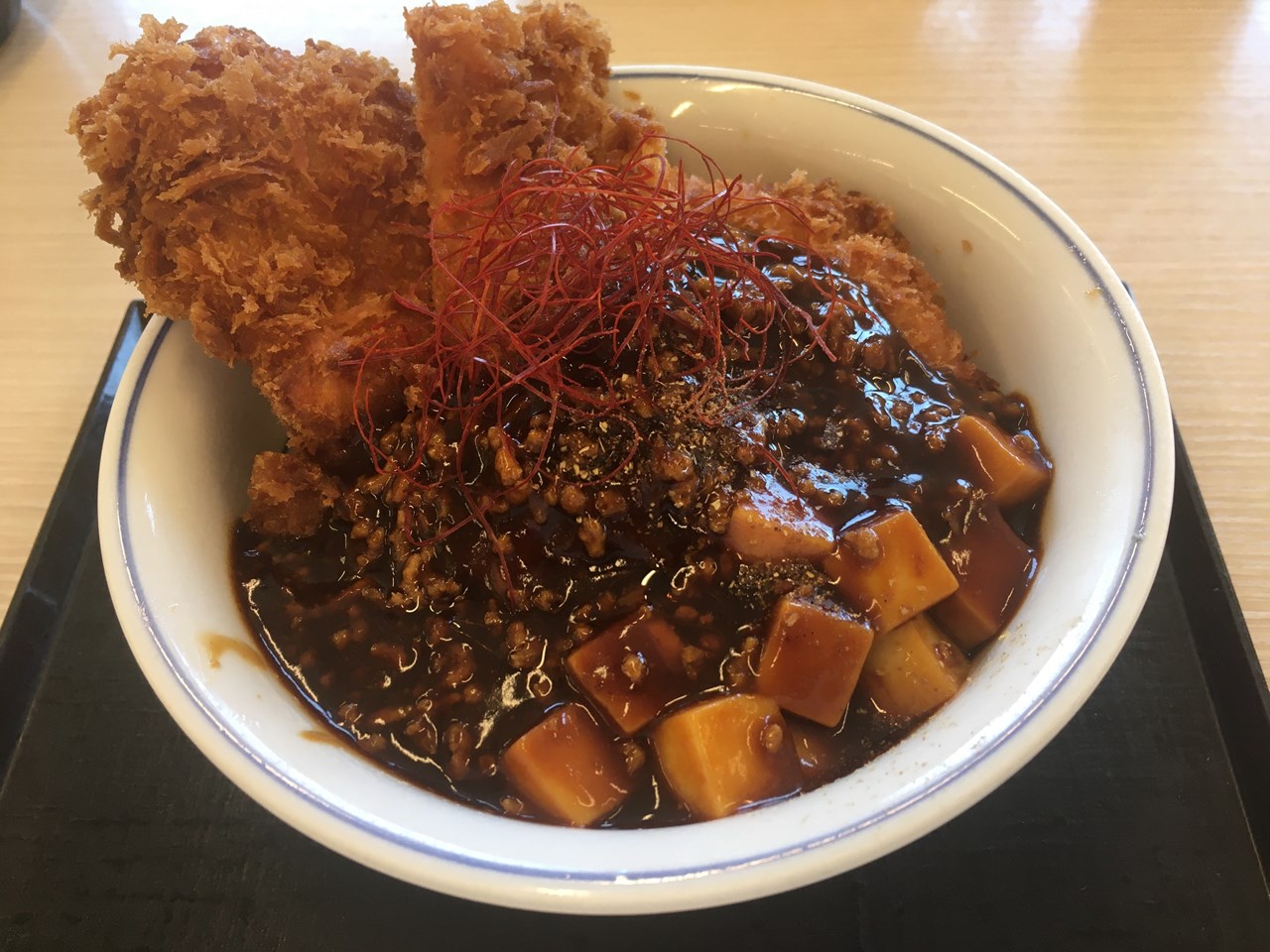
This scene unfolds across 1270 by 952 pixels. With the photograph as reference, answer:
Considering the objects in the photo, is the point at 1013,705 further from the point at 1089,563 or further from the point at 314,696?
the point at 314,696

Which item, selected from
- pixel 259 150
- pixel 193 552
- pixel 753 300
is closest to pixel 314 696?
pixel 193 552

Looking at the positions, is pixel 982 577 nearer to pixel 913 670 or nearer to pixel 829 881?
pixel 913 670

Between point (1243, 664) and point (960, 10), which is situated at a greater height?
point (960, 10)

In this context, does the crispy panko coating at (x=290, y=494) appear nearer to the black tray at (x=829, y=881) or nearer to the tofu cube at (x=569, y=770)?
the black tray at (x=829, y=881)

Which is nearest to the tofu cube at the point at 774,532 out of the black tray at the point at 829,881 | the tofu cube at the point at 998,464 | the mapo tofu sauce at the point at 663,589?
the mapo tofu sauce at the point at 663,589

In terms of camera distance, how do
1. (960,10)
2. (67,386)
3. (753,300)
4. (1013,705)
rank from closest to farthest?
(1013,705) < (753,300) < (67,386) < (960,10)

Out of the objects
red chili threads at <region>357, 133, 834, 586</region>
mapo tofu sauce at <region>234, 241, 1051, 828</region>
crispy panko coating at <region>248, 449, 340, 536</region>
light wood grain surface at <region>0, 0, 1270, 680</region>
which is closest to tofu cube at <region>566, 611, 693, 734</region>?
mapo tofu sauce at <region>234, 241, 1051, 828</region>

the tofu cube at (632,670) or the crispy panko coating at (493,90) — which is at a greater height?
the crispy panko coating at (493,90)
